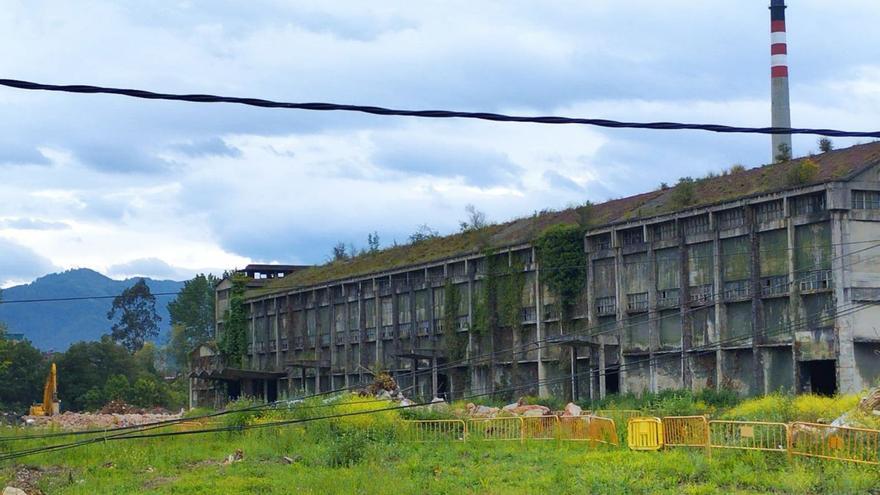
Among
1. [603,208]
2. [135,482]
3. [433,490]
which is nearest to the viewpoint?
[433,490]

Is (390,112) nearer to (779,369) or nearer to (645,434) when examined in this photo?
(645,434)

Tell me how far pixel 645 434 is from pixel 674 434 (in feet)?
2.08

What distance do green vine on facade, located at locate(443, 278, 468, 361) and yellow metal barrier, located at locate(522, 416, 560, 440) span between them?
1999cm

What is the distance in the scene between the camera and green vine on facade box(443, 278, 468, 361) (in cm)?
5153

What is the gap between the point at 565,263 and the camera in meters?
45.0

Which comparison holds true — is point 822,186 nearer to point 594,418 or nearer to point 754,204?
point 754,204

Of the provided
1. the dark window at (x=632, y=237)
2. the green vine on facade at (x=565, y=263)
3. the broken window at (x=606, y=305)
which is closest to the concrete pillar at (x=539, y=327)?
the green vine on facade at (x=565, y=263)

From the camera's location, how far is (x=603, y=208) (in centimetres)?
4997

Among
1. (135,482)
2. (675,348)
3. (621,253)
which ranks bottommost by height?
(135,482)

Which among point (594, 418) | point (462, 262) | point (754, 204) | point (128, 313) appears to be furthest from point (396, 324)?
point (128, 313)

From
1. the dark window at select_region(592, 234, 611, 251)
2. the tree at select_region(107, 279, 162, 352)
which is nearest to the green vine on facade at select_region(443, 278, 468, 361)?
the dark window at select_region(592, 234, 611, 251)

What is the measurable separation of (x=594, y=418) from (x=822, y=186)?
1110 centimetres

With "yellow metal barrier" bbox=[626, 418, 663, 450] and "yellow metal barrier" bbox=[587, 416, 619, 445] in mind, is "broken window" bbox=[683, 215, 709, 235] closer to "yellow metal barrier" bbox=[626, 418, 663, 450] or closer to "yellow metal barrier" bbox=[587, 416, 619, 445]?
"yellow metal barrier" bbox=[587, 416, 619, 445]

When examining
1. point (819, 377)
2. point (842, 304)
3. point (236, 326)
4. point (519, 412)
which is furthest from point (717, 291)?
point (236, 326)
